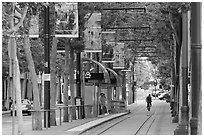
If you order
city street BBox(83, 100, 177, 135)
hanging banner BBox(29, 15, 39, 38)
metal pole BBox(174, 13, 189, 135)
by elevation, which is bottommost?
city street BBox(83, 100, 177, 135)

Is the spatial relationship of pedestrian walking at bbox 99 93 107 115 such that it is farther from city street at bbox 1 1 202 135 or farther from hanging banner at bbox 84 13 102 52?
hanging banner at bbox 84 13 102 52

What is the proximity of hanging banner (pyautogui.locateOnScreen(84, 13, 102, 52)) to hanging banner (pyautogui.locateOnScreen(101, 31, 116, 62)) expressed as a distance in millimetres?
7889

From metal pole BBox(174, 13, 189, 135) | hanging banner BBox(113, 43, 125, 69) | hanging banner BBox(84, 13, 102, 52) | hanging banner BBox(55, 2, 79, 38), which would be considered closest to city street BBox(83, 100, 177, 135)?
metal pole BBox(174, 13, 189, 135)

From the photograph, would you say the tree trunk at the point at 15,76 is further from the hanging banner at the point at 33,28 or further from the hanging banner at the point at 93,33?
the hanging banner at the point at 93,33

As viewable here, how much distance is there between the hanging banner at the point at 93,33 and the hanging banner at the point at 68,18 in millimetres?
8108

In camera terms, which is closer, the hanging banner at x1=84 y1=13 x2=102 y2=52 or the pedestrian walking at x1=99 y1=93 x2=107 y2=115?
the hanging banner at x1=84 y1=13 x2=102 y2=52

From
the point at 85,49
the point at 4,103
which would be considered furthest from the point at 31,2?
the point at 4,103

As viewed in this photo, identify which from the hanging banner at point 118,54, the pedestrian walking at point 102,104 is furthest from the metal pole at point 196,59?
the pedestrian walking at point 102,104

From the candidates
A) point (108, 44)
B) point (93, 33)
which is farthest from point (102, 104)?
point (93, 33)

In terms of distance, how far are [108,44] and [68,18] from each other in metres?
23.8

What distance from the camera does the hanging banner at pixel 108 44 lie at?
44984 millimetres

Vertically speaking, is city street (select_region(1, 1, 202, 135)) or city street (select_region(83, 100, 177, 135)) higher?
city street (select_region(1, 1, 202, 135))

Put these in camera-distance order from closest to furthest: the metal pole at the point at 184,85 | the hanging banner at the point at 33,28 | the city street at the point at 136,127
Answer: the metal pole at the point at 184,85, the hanging banner at the point at 33,28, the city street at the point at 136,127

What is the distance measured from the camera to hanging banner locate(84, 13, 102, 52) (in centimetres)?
3406
